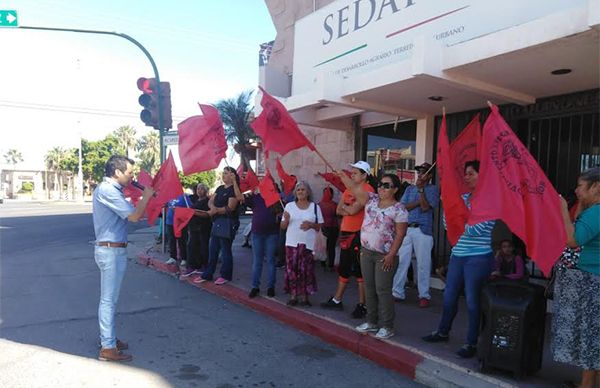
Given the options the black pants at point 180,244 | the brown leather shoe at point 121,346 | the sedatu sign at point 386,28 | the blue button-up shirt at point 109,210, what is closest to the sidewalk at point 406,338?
the black pants at point 180,244

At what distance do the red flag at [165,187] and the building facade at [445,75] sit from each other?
2473 millimetres

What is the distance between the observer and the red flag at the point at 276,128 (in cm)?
636

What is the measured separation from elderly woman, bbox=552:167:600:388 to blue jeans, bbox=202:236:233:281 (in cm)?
486

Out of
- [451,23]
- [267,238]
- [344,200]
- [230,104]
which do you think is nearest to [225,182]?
[267,238]

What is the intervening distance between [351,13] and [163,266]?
232 inches

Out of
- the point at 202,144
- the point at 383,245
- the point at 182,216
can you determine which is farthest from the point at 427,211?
the point at 182,216

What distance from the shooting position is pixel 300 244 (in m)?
5.96

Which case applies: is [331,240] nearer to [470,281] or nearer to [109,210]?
[470,281]

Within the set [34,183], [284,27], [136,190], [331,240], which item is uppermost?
[284,27]

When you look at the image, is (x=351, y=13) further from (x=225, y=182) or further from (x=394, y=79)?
(x=225, y=182)

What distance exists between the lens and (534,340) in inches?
147

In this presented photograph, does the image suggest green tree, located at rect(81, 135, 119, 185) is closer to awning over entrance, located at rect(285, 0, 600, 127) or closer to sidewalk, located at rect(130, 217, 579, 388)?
awning over entrance, located at rect(285, 0, 600, 127)

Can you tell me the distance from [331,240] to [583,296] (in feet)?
18.8

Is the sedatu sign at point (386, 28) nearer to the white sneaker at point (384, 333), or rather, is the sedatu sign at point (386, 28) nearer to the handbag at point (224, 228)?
the handbag at point (224, 228)
